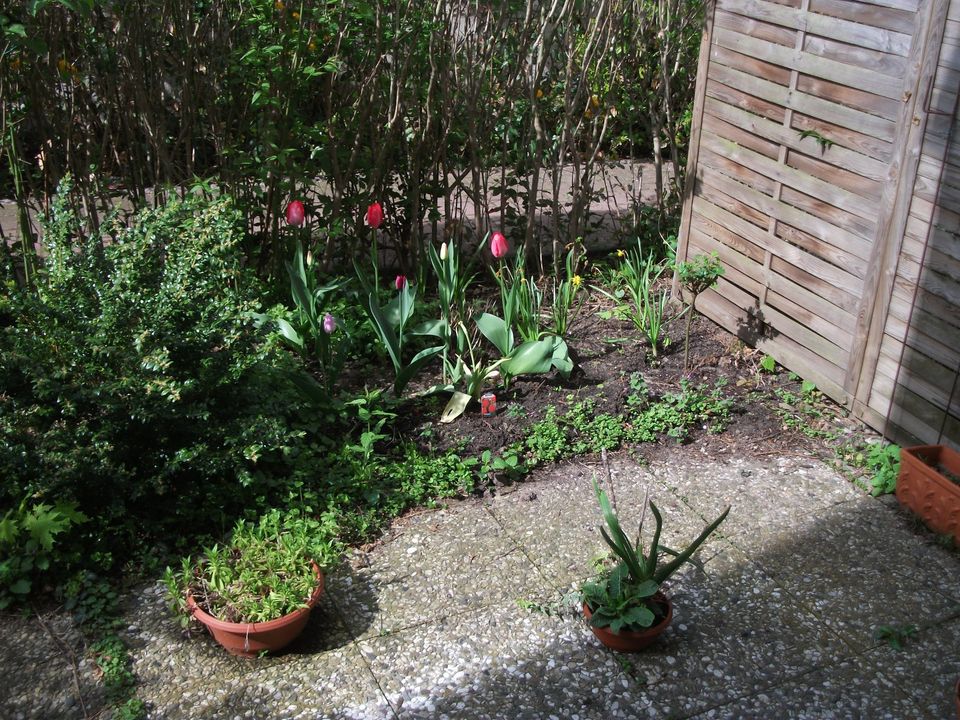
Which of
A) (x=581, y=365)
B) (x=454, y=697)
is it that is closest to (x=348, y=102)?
(x=581, y=365)

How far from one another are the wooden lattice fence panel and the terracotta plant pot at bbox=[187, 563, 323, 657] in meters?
2.71

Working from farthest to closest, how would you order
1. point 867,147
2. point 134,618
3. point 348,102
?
point 348,102, point 867,147, point 134,618

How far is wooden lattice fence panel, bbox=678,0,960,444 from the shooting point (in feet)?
12.6

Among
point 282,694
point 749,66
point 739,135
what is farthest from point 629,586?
point 749,66

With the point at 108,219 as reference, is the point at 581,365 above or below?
below

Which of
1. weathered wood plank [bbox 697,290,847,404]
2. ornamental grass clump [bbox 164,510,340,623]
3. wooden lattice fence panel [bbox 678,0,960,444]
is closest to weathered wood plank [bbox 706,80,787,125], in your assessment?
wooden lattice fence panel [bbox 678,0,960,444]

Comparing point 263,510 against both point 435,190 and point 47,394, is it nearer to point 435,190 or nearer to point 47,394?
point 47,394

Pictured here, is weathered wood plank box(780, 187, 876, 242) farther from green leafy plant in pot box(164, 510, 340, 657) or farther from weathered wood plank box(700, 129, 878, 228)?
green leafy plant in pot box(164, 510, 340, 657)

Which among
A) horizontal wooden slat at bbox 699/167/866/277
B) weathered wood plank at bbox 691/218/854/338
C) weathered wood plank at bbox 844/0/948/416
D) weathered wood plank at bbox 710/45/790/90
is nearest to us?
weathered wood plank at bbox 844/0/948/416

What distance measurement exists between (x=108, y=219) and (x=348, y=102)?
6.17ft

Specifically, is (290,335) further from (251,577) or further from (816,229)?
(816,229)

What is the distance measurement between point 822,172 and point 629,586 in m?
2.33

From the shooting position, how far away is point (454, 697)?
289 cm

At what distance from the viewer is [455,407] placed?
434cm
